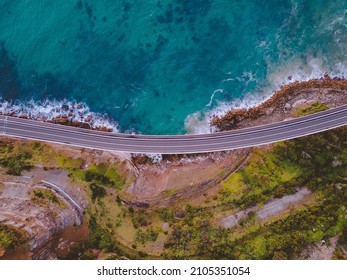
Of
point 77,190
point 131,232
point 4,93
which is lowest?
point 131,232

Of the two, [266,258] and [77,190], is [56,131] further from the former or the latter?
[266,258]

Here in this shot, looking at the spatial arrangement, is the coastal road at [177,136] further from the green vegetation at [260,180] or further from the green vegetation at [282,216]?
the green vegetation at [260,180]

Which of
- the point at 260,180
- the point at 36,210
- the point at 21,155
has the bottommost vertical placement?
the point at 36,210

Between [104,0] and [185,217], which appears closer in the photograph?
[185,217]

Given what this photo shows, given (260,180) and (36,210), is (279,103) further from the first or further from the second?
(36,210)

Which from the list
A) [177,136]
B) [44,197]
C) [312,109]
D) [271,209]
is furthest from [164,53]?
[271,209]

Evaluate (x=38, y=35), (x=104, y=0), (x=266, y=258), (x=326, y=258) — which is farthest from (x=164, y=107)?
(x=326, y=258)

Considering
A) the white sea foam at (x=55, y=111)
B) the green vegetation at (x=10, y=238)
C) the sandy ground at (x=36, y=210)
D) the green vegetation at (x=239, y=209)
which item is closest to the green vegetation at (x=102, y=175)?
the green vegetation at (x=239, y=209)
